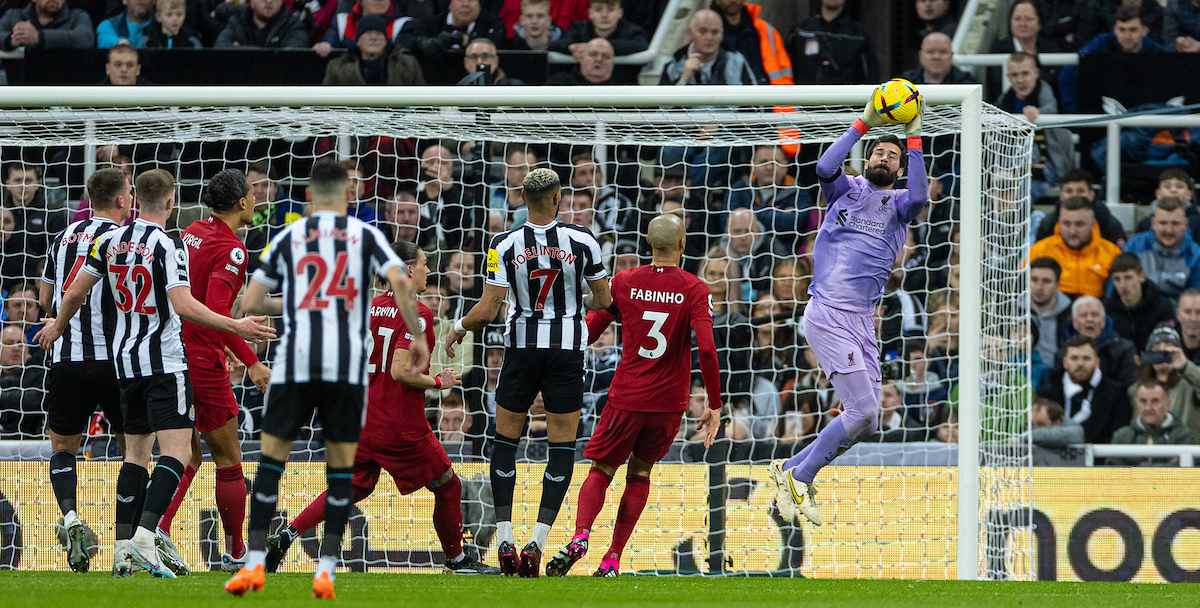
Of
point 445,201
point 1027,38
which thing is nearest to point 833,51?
point 1027,38

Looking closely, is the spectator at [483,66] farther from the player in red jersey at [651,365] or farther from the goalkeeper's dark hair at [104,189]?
the goalkeeper's dark hair at [104,189]

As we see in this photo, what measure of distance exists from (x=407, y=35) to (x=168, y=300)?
5730 mm

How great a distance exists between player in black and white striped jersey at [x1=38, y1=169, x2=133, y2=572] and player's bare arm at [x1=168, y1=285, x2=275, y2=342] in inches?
21.2

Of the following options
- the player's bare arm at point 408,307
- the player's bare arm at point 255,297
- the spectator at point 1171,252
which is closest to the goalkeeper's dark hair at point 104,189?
the player's bare arm at point 255,297

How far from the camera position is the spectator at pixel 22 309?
9.50m

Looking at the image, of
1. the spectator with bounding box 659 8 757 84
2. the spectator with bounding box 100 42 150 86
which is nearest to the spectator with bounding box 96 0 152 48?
the spectator with bounding box 100 42 150 86

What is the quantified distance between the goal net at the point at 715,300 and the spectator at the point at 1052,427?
1.63ft

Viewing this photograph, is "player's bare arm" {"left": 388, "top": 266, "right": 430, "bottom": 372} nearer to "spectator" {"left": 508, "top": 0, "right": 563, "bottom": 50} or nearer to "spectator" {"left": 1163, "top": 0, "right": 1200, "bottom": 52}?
"spectator" {"left": 508, "top": 0, "right": 563, "bottom": 50}

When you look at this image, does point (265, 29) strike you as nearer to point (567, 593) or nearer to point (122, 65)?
point (122, 65)

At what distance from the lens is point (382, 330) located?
23.9 ft

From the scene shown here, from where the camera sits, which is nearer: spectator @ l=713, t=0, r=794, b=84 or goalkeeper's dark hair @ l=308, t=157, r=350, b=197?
goalkeeper's dark hair @ l=308, t=157, r=350, b=197

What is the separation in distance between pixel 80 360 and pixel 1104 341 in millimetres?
7391

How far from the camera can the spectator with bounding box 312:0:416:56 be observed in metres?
12.0

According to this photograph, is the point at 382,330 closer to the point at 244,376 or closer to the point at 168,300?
the point at 168,300
